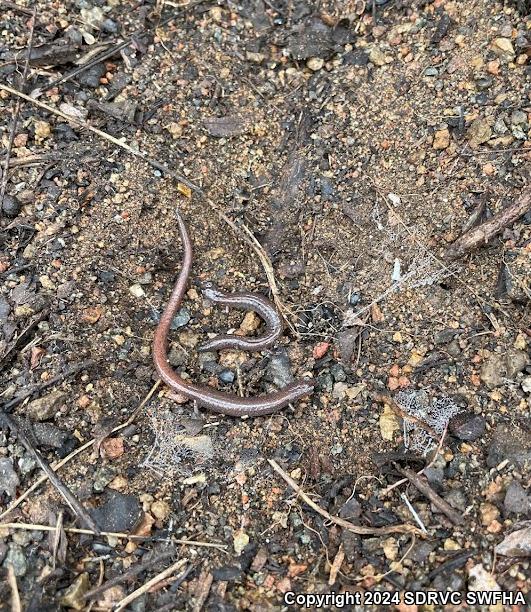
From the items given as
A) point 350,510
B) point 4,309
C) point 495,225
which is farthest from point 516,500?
point 4,309

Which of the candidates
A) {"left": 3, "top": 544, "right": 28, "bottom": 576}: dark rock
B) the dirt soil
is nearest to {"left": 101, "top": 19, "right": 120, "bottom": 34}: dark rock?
the dirt soil

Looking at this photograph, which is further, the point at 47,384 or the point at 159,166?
the point at 159,166

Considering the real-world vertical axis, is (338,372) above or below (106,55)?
below

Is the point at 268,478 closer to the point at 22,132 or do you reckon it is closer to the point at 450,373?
the point at 450,373

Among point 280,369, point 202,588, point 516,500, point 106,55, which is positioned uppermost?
point 106,55

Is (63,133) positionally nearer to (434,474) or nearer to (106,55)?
(106,55)

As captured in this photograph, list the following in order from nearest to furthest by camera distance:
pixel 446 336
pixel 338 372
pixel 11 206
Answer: pixel 446 336 → pixel 338 372 → pixel 11 206

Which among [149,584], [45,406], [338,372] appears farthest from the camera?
[338,372]

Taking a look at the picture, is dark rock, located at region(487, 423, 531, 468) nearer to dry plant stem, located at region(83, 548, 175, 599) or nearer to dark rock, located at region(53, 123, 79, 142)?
dry plant stem, located at region(83, 548, 175, 599)
